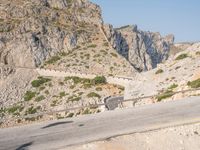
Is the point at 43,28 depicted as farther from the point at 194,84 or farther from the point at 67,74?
the point at 194,84

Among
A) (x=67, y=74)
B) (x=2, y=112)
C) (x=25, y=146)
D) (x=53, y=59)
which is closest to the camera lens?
(x=25, y=146)

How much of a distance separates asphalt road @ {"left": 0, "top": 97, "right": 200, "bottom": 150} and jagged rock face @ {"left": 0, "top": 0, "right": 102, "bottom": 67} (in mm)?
97197

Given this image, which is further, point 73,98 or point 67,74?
point 67,74

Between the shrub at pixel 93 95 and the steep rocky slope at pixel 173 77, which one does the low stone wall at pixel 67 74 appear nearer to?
the shrub at pixel 93 95

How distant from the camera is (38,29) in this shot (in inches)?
5098

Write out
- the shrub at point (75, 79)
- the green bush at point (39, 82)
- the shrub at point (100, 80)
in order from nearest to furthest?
the shrub at point (100, 80), the shrub at point (75, 79), the green bush at point (39, 82)

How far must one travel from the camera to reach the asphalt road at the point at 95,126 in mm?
21234

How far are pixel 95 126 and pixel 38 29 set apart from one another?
10871 centimetres

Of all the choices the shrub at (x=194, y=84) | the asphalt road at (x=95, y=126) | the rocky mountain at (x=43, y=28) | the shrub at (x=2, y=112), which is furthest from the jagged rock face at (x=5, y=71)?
the asphalt road at (x=95, y=126)

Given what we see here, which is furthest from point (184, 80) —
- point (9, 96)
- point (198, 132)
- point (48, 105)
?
point (9, 96)

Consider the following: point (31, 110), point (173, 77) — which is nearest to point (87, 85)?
point (31, 110)

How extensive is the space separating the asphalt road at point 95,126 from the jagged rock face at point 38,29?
9720cm

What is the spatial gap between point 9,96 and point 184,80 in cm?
6868

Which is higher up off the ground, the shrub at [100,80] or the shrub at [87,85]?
the shrub at [100,80]
